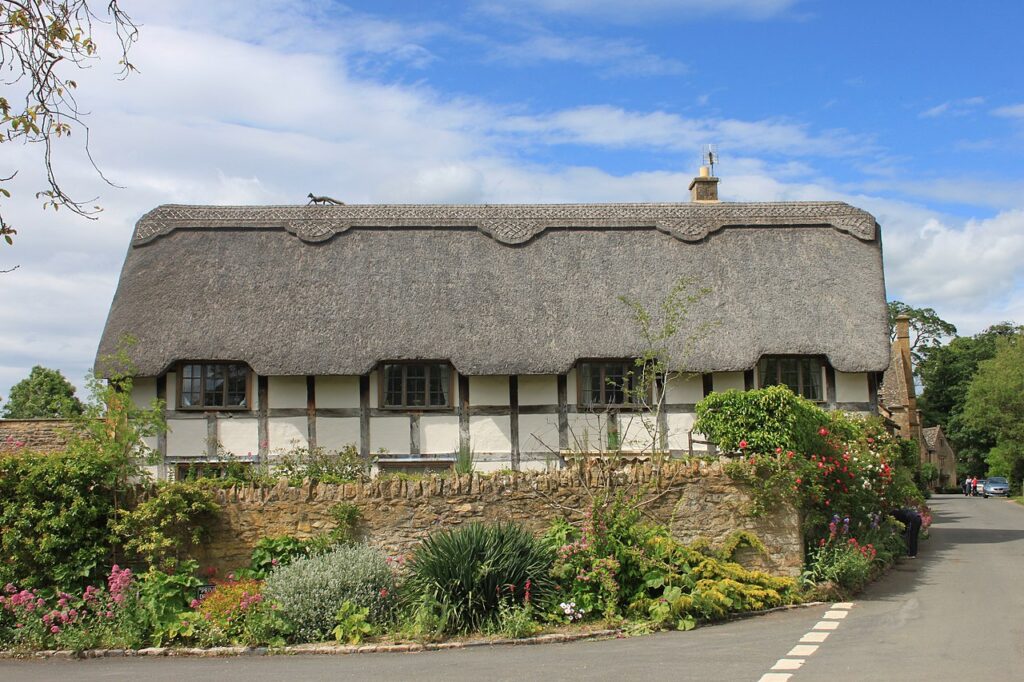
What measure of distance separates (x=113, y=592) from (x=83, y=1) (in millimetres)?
6981

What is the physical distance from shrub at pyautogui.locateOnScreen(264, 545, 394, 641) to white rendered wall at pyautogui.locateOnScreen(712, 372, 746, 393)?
9508 mm

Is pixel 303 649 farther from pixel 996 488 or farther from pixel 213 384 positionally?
pixel 996 488

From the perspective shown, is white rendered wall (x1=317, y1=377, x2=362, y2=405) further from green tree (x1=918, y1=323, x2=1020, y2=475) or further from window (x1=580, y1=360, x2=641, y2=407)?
green tree (x1=918, y1=323, x2=1020, y2=475)

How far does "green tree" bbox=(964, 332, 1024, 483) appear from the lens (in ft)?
163

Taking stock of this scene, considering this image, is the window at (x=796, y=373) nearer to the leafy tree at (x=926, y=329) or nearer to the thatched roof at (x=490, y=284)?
the thatched roof at (x=490, y=284)

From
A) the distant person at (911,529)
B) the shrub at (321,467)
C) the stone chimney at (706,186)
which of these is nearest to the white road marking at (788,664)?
the shrub at (321,467)

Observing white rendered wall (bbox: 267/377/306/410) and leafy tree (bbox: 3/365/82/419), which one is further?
leafy tree (bbox: 3/365/82/419)

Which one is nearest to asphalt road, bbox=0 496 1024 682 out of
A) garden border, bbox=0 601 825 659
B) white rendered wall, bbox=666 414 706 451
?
garden border, bbox=0 601 825 659

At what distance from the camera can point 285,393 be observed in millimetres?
18609

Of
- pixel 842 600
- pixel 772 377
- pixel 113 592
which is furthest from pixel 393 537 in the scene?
pixel 772 377

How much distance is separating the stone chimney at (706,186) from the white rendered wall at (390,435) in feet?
36.1

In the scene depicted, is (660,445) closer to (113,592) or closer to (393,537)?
(393,537)

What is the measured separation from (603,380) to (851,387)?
16.7ft

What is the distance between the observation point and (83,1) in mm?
6684
